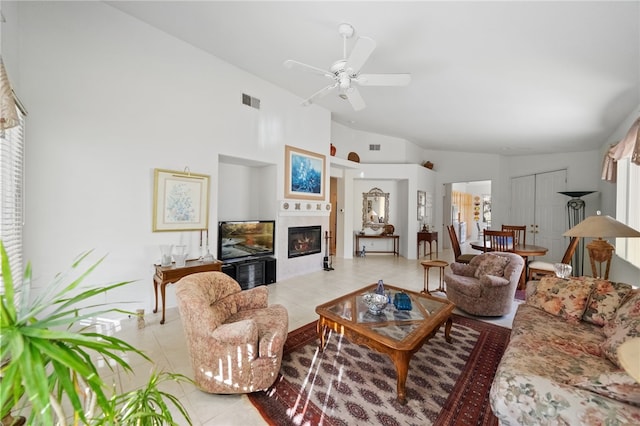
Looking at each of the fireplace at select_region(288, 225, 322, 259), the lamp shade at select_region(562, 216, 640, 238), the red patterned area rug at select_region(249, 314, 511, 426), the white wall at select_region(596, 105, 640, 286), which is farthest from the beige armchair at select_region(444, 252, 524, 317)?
the fireplace at select_region(288, 225, 322, 259)

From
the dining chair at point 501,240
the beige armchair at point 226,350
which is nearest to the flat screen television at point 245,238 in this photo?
the beige armchair at point 226,350

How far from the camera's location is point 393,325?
2.08 metres

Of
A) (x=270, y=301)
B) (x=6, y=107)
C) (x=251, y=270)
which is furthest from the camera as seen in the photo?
(x=251, y=270)

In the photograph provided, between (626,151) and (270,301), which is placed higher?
(626,151)

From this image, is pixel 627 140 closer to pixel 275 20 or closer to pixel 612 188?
pixel 612 188

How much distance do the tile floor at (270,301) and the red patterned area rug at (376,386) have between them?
0.23 meters

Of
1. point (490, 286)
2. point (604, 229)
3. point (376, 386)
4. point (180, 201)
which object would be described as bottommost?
point (376, 386)

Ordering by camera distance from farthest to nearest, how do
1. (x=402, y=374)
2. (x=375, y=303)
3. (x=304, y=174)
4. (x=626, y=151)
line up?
1. (x=304, y=174)
2. (x=626, y=151)
3. (x=375, y=303)
4. (x=402, y=374)

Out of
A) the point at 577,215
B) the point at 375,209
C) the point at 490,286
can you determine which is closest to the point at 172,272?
the point at 490,286

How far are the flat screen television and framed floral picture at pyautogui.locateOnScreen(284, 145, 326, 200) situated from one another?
2.55 ft

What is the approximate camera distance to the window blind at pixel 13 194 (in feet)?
6.70

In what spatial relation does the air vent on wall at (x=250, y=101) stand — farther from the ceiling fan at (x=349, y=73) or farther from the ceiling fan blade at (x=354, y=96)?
the ceiling fan blade at (x=354, y=96)

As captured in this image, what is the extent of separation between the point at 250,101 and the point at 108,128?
201 cm

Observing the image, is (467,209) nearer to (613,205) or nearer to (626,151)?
(613,205)
